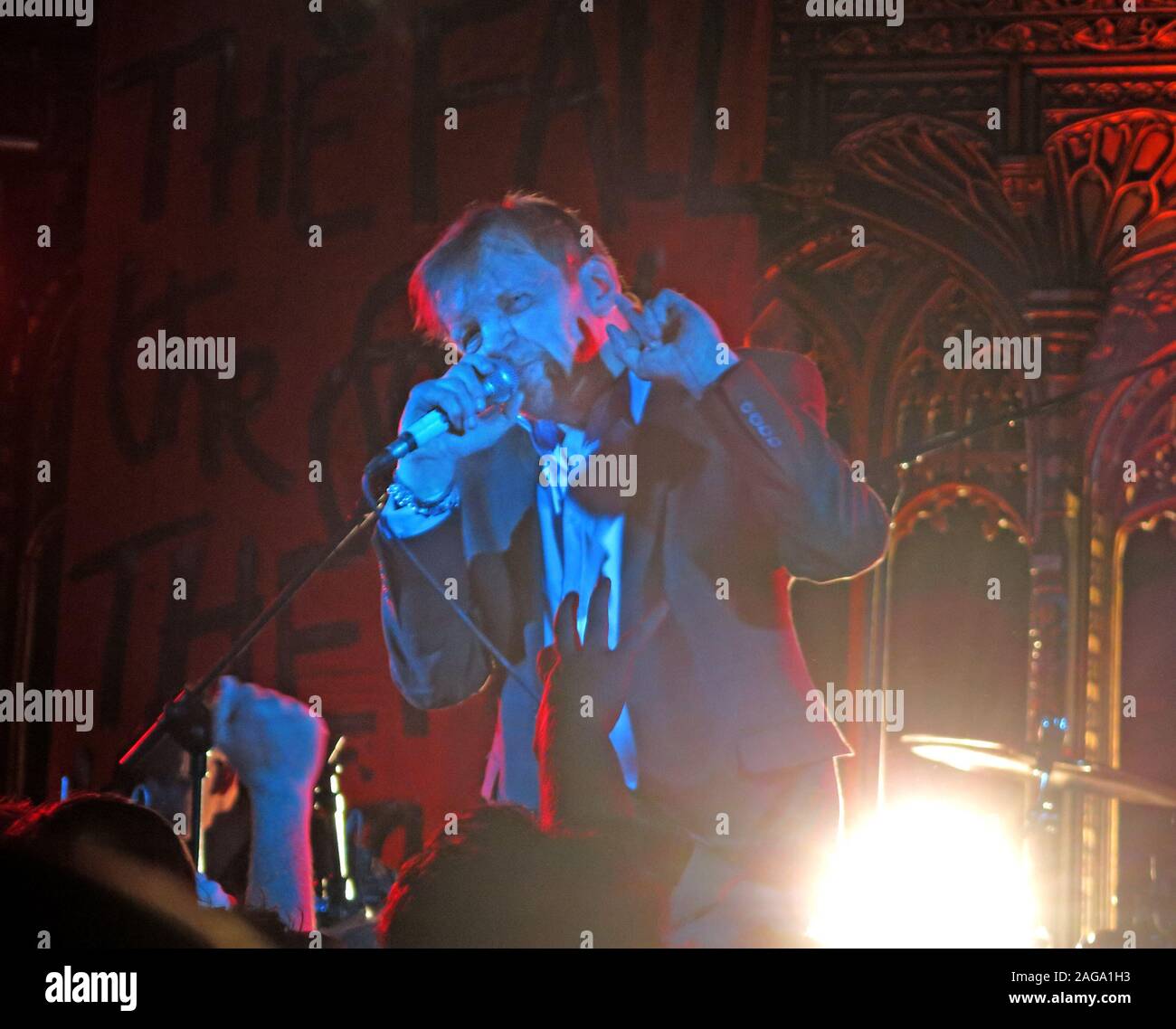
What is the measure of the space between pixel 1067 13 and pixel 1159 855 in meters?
2.49

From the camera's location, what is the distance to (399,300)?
4.56m

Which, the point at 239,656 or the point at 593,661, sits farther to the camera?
the point at 239,656

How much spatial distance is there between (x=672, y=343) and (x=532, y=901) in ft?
5.50

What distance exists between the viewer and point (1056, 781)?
3.89 m

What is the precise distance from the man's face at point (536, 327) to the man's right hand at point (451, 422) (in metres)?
0.06

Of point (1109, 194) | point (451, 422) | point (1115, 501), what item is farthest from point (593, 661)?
point (1109, 194)

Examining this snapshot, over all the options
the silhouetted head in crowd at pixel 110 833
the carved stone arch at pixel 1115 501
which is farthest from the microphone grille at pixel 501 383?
the carved stone arch at pixel 1115 501

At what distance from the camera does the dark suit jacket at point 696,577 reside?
425 centimetres

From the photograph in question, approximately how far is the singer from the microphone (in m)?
0.03

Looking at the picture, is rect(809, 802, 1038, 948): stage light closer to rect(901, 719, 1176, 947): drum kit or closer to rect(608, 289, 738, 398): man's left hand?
rect(901, 719, 1176, 947): drum kit

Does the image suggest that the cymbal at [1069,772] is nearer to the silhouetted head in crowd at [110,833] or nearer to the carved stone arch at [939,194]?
the carved stone arch at [939,194]

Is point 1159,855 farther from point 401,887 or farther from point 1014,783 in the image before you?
point 401,887

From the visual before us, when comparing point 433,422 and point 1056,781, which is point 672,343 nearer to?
point 433,422

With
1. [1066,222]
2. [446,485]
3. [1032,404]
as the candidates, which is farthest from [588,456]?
[1066,222]
